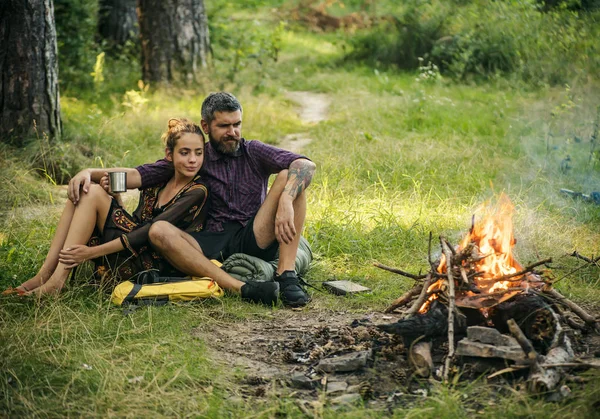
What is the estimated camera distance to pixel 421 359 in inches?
141

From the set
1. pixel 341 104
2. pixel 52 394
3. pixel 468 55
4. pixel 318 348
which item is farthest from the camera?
pixel 468 55

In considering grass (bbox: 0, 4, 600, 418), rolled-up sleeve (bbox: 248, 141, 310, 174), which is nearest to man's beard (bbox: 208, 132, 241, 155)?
rolled-up sleeve (bbox: 248, 141, 310, 174)

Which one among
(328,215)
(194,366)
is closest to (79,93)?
(328,215)

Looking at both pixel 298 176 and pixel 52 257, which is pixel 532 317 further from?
pixel 52 257

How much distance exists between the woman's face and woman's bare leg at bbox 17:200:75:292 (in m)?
0.74

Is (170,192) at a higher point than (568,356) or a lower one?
higher

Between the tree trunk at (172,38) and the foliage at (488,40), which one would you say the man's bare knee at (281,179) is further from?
the foliage at (488,40)

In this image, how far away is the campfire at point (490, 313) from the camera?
11.4 feet

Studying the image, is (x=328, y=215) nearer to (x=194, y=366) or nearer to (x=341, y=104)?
(x=194, y=366)

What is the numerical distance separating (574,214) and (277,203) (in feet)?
9.54

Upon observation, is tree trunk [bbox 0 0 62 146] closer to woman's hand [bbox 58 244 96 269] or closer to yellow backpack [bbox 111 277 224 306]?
woman's hand [bbox 58 244 96 269]

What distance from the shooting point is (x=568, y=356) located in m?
3.49

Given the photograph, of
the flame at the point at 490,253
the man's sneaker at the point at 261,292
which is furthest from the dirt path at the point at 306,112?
the flame at the point at 490,253

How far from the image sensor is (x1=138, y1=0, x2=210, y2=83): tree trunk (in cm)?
1014
